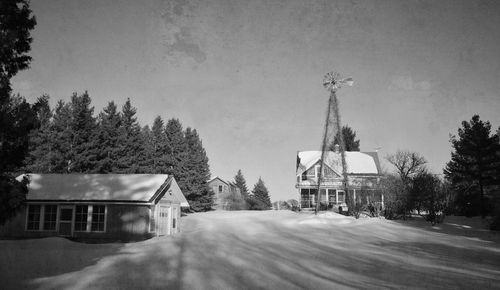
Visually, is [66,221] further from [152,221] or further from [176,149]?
[176,149]

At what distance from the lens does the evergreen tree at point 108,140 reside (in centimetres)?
4212

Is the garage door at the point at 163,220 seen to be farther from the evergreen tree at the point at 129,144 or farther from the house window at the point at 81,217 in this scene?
the evergreen tree at the point at 129,144

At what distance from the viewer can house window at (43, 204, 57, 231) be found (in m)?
24.2

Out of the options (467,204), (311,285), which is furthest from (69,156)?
(467,204)

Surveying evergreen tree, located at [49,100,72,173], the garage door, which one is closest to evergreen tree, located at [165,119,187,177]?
evergreen tree, located at [49,100,72,173]

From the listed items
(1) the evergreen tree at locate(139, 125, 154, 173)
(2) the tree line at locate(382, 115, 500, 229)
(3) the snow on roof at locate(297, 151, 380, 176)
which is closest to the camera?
(2) the tree line at locate(382, 115, 500, 229)

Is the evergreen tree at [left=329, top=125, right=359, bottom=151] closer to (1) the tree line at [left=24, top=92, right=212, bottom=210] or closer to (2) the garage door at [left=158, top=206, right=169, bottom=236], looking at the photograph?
(1) the tree line at [left=24, top=92, right=212, bottom=210]

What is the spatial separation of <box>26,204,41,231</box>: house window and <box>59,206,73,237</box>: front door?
5.30 ft

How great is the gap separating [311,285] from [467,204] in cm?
3494

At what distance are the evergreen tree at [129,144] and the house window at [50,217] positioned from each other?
1935 centimetres

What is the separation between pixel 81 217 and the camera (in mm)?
24266

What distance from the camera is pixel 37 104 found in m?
12.2

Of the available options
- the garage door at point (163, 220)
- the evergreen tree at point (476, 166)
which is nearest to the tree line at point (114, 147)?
the garage door at point (163, 220)

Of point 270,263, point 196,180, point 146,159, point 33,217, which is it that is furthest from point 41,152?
point 270,263
